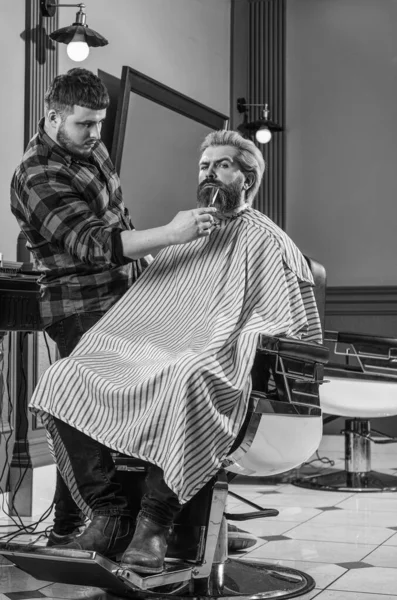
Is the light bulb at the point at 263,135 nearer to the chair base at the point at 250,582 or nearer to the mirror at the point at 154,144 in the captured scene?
the mirror at the point at 154,144

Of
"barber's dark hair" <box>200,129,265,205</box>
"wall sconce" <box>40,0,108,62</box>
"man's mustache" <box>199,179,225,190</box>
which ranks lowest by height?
"man's mustache" <box>199,179,225,190</box>

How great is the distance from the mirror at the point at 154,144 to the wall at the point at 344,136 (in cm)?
102

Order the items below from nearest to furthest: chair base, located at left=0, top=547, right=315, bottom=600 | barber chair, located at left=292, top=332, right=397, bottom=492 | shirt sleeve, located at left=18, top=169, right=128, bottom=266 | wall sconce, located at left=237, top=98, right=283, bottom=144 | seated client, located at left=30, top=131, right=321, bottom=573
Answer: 1. chair base, located at left=0, top=547, right=315, bottom=600
2. seated client, located at left=30, top=131, right=321, bottom=573
3. shirt sleeve, located at left=18, top=169, right=128, bottom=266
4. barber chair, located at left=292, top=332, right=397, bottom=492
5. wall sconce, located at left=237, top=98, right=283, bottom=144

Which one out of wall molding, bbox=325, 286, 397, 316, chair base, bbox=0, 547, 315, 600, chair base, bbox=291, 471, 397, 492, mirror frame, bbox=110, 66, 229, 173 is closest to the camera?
chair base, bbox=0, 547, 315, 600

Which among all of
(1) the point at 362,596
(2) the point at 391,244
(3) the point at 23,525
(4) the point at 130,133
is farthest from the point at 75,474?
(2) the point at 391,244

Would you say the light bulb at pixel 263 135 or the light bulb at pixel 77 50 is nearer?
the light bulb at pixel 77 50

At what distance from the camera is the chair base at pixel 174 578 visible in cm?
186

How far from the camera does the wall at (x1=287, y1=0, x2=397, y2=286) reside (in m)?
5.93

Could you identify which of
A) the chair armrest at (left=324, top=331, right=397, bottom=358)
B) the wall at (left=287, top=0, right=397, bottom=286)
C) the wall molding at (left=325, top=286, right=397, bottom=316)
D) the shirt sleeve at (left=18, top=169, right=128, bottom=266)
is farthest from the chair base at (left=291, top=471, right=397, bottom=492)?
the shirt sleeve at (left=18, top=169, right=128, bottom=266)

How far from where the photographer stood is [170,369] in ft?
6.63

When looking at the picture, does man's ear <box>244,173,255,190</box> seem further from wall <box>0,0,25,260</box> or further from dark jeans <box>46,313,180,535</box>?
wall <box>0,0,25,260</box>

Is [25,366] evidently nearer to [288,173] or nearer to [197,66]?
[197,66]

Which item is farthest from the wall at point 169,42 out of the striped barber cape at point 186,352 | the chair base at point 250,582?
the chair base at point 250,582

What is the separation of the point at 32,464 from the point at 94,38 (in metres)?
1.77
